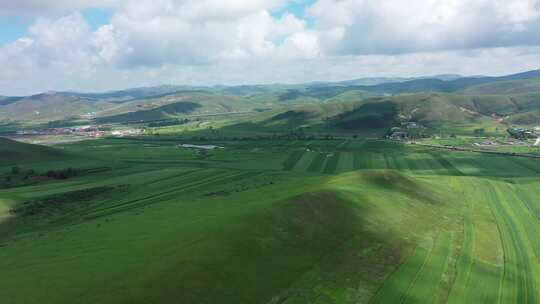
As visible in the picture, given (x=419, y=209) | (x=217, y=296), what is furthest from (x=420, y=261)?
(x=217, y=296)

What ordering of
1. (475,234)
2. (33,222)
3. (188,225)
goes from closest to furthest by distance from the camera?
1. (188,225)
2. (475,234)
3. (33,222)

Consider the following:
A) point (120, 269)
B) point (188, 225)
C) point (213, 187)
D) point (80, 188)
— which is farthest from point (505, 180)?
point (80, 188)

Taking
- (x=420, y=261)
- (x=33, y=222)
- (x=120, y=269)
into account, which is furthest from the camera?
(x=33, y=222)

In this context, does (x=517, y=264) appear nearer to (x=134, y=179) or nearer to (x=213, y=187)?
(x=213, y=187)

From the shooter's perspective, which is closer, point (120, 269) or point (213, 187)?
point (120, 269)

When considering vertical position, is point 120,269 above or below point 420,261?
above

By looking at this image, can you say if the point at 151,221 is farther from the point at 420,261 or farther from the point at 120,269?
the point at 420,261
